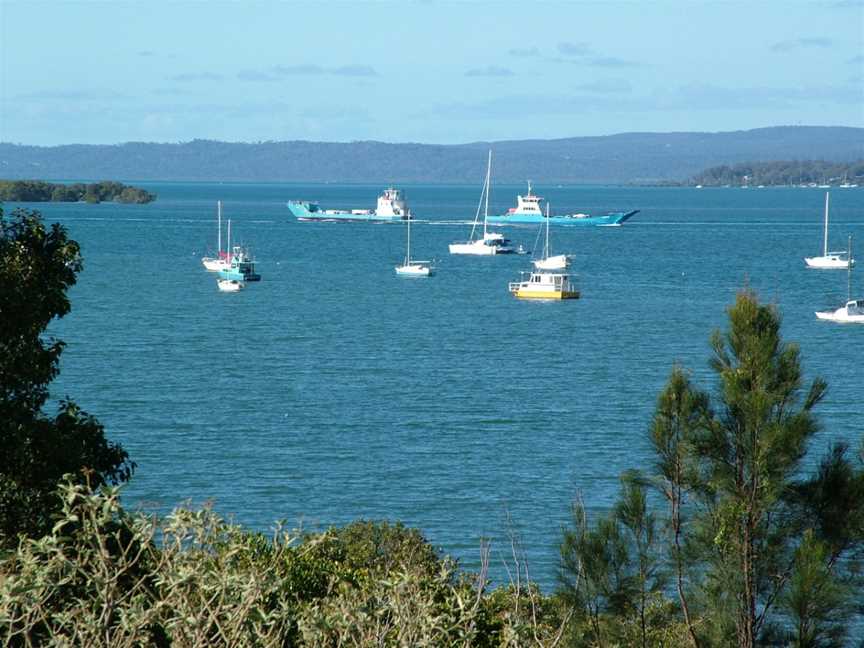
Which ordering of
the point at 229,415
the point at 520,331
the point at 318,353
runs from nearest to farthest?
the point at 229,415 < the point at 318,353 < the point at 520,331

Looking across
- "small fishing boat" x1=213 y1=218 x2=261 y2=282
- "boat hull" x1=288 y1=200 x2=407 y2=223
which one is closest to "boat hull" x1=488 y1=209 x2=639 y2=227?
"boat hull" x1=288 y1=200 x2=407 y2=223

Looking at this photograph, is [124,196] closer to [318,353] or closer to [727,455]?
[318,353]

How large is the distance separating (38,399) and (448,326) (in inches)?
1647

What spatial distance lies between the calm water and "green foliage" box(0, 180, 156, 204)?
82.6 m

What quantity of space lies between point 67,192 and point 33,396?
176 metres

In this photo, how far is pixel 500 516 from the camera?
22656 mm

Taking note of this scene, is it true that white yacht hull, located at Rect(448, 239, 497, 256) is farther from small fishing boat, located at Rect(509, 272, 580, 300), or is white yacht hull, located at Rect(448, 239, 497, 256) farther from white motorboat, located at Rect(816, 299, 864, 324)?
white motorboat, located at Rect(816, 299, 864, 324)

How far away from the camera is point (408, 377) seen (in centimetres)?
3862

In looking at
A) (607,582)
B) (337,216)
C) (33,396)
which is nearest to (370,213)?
(337,216)

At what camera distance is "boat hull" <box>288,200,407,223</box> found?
135375 millimetres

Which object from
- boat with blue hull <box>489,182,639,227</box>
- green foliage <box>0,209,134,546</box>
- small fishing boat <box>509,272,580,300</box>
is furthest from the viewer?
boat with blue hull <box>489,182,639,227</box>

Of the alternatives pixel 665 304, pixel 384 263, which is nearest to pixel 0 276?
pixel 665 304

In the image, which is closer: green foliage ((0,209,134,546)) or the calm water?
green foliage ((0,209,134,546))

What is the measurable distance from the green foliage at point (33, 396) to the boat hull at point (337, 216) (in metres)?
124
